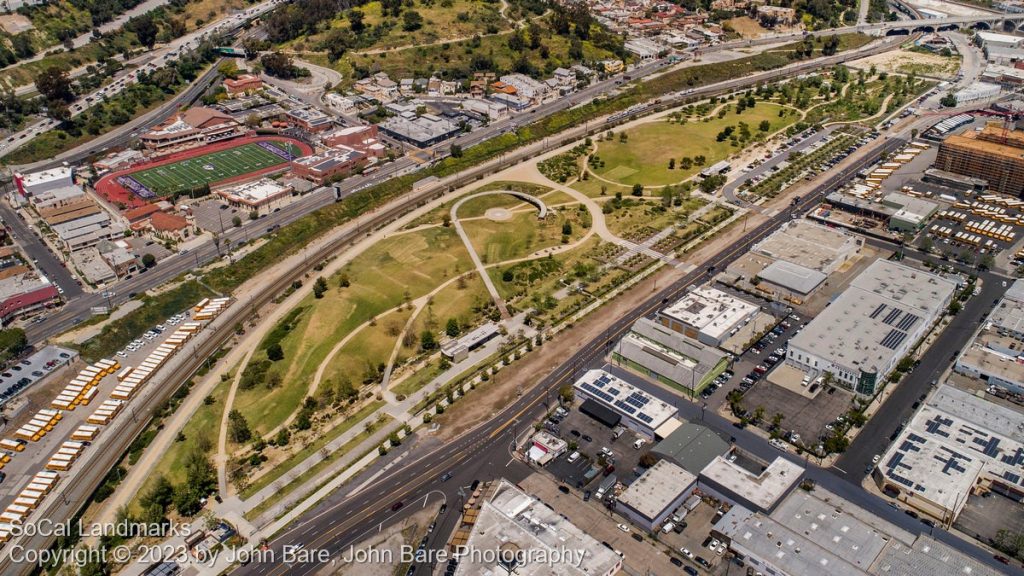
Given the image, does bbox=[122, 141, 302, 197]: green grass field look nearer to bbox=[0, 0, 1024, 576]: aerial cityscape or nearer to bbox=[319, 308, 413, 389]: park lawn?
bbox=[0, 0, 1024, 576]: aerial cityscape

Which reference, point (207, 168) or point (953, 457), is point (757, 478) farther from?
point (207, 168)

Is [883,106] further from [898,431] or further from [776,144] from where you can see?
[898,431]

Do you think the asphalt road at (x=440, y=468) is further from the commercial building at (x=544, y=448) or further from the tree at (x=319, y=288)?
the tree at (x=319, y=288)

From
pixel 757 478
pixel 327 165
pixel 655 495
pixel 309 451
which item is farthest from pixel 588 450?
pixel 327 165

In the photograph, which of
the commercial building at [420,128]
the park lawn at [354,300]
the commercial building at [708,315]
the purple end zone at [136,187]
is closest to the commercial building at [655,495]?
the commercial building at [708,315]

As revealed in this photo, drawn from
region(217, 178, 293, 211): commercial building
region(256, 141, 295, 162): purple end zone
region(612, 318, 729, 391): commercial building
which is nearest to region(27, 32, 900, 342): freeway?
region(217, 178, 293, 211): commercial building

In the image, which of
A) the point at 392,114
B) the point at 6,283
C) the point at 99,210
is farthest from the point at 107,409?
the point at 392,114
